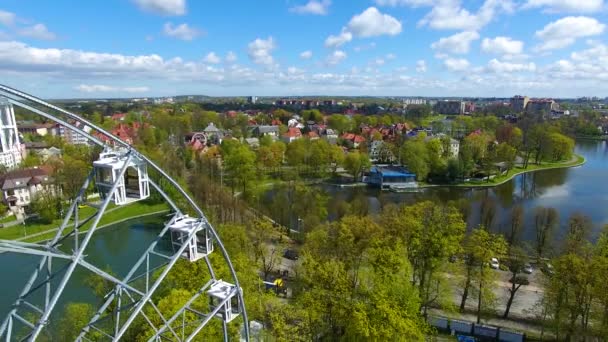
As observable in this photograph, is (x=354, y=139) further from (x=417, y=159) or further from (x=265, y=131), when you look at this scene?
(x=417, y=159)

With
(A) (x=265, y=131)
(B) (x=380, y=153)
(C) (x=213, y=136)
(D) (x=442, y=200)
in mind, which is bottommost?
(D) (x=442, y=200)

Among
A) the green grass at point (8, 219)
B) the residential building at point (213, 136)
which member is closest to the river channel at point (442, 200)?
the green grass at point (8, 219)

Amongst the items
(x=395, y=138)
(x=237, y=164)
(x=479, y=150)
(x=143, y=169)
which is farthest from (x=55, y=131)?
(x=143, y=169)

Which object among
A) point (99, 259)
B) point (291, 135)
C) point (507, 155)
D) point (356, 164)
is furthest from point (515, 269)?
point (291, 135)

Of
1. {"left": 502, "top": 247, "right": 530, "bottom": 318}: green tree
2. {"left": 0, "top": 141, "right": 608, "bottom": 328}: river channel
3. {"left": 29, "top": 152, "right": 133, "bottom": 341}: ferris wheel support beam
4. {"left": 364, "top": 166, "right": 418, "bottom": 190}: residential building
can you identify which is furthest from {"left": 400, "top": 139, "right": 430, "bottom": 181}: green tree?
{"left": 29, "top": 152, "right": 133, "bottom": 341}: ferris wheel support beam

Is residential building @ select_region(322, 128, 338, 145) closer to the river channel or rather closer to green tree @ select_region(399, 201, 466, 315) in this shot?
the river channel
